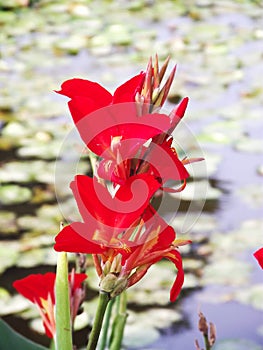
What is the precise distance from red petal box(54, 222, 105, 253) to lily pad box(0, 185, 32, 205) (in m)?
1.59

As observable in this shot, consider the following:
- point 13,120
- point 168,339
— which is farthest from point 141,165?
point 13,120

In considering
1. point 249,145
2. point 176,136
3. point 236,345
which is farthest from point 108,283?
point 249,145

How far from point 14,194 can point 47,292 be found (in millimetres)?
1445

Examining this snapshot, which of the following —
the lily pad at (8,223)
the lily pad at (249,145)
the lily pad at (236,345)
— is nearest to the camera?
the lily pad at (236,345)

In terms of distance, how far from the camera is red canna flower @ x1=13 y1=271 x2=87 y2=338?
25.0 inches

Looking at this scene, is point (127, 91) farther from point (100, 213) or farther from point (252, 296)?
point (252, 296)

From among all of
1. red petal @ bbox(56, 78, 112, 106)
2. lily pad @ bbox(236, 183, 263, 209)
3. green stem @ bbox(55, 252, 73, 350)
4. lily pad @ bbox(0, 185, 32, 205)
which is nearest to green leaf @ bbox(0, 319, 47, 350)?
Result: green stem @ bbox(55, 252, 73, 350)

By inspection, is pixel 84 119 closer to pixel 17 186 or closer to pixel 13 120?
pixel 17 186

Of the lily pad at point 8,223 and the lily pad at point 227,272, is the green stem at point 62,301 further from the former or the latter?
the lily pad at point 8,223

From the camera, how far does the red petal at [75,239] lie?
468 mm

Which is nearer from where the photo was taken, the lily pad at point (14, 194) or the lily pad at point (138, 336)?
the lily pad at point (138, 336)

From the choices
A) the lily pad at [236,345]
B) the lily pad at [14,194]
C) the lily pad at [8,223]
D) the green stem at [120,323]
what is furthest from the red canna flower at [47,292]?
the lily pad at [14,194]

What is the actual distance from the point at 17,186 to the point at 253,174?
2.28 feet

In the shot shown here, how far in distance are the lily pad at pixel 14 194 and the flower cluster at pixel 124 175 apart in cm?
158
